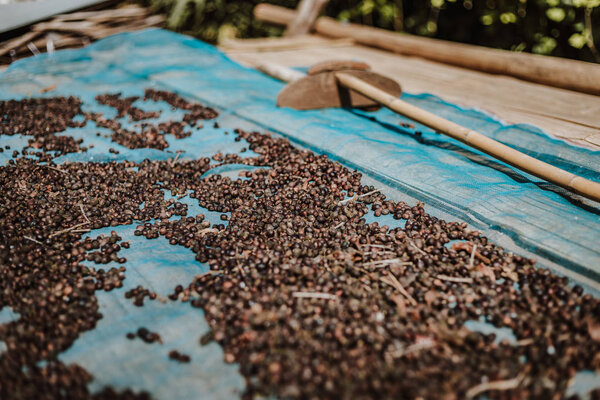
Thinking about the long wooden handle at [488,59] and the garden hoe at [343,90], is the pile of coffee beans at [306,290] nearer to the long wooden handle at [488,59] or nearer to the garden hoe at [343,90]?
the garden hoe at [343,90]

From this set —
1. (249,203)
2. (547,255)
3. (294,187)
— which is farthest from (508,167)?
(249,203)

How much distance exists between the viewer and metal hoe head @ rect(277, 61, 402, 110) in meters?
4.09

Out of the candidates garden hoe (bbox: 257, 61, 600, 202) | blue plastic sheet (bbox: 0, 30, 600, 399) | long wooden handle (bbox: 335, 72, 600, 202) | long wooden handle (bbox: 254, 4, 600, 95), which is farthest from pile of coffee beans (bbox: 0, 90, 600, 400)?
long wooden handle (bbox: 254, 4, 600, 95)

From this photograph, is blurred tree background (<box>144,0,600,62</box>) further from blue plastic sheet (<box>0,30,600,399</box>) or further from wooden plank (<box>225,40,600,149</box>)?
blue plastic sheet (<box>0,30,600,399</box>)

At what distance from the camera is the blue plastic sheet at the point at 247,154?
1.78 metres

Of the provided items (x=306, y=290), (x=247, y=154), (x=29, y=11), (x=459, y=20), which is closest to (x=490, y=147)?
(x=306, y=290)

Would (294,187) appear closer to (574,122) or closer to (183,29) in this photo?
(574,122)

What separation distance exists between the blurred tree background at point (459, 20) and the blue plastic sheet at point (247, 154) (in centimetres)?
294

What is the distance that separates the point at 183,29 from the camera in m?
9.59

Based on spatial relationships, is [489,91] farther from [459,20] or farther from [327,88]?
[459,20]

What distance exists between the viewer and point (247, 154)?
3607 mm

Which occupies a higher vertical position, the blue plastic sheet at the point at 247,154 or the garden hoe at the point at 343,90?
the garden hoe at the point at 343,90

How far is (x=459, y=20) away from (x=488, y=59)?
2.40 m

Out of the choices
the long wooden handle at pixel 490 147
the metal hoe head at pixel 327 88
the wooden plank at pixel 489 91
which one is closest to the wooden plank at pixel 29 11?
the wooden plank at pixel 489 91
